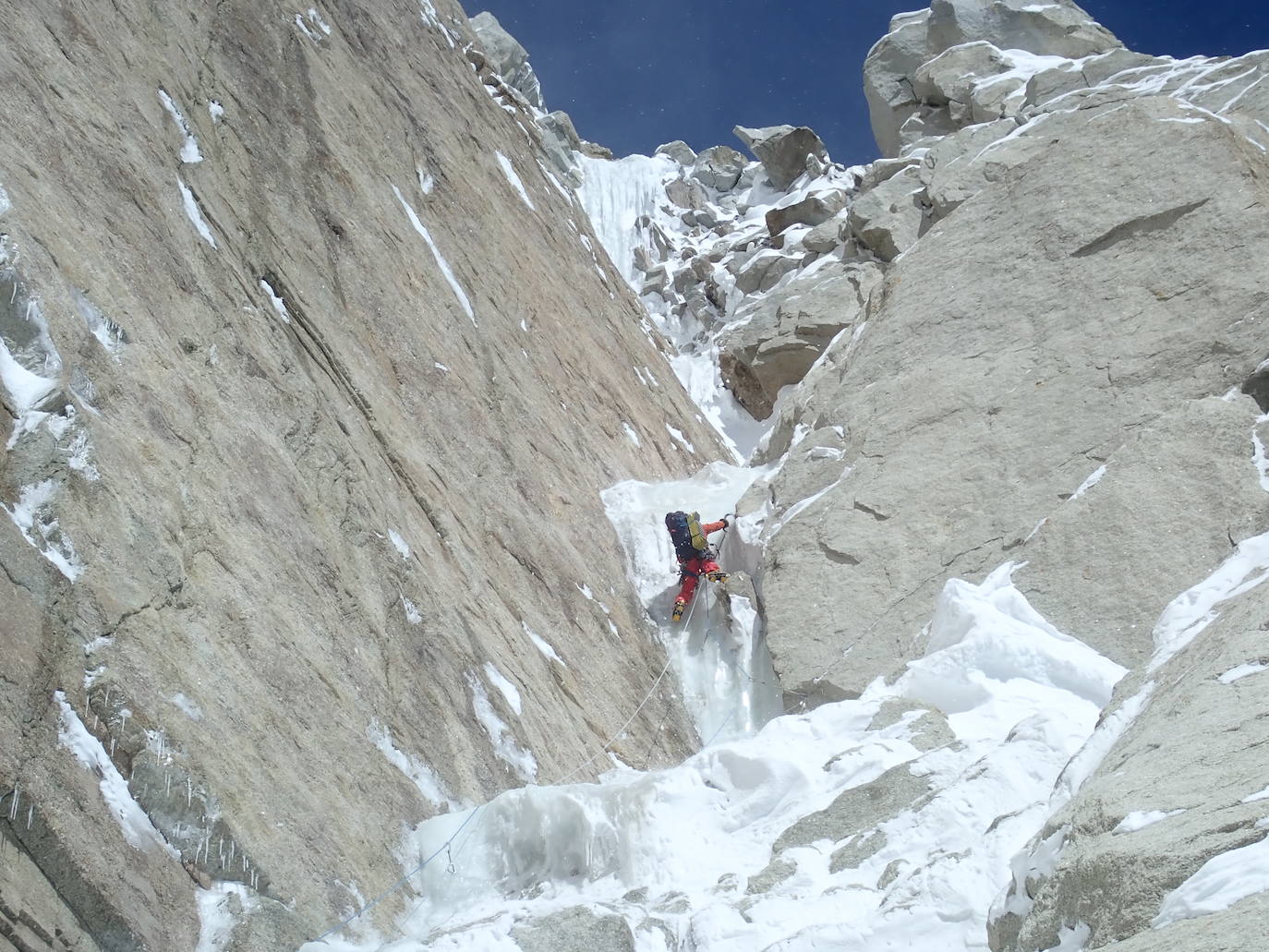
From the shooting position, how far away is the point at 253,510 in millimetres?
6469

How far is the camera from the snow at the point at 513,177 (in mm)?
16984

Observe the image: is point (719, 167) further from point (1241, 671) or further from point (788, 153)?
point (1241, 671)

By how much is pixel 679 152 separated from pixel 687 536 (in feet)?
138

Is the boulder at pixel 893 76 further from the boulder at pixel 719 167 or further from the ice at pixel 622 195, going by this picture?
the boulder at pixel 719 167

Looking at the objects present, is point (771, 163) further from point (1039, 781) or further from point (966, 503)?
point (1039, 781)

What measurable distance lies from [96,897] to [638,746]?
475cm

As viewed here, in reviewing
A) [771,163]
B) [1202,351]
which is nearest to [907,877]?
[1202,351]

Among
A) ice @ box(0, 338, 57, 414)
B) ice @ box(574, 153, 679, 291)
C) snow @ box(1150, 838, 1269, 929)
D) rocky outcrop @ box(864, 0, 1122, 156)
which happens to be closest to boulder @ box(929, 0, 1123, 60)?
rocky outcrop @ box(864, 0, 1122, 156)

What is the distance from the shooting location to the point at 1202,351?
9.67 metres

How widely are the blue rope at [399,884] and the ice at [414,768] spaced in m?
0.19

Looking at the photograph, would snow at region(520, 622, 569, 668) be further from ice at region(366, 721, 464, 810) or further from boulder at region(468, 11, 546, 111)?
boulder at region(468, 11, 546, 111)

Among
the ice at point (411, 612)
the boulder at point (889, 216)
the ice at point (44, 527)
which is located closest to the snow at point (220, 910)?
the ice at point (44, 527)

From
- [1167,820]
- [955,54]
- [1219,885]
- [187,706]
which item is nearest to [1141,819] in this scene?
[1167,820]

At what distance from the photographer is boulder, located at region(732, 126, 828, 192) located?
39344mm
